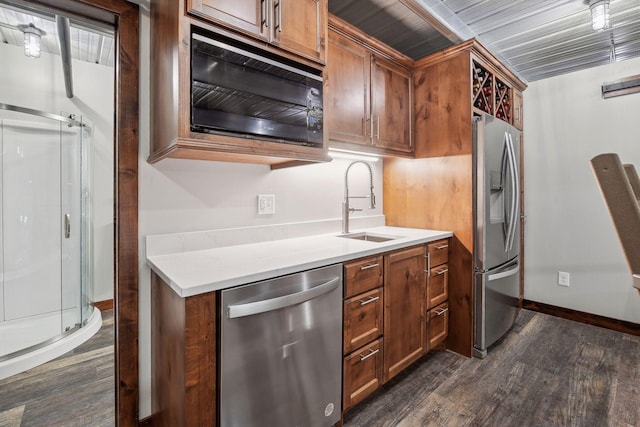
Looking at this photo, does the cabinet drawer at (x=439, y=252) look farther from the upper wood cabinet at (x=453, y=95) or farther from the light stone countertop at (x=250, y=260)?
the upper wood cabinet at (x=453, y=95)

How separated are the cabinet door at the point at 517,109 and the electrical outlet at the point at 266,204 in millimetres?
2614

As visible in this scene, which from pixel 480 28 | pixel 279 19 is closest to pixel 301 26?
pixel 279 19

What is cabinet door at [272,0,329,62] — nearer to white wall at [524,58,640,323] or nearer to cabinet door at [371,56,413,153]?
cabinet door at [371,56,413,153]

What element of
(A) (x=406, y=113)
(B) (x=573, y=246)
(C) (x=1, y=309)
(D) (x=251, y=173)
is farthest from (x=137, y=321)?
(B) (x=573, y=246)

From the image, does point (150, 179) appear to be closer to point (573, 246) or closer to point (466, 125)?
point (466, 125)

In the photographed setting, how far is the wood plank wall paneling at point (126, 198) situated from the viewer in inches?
57.2

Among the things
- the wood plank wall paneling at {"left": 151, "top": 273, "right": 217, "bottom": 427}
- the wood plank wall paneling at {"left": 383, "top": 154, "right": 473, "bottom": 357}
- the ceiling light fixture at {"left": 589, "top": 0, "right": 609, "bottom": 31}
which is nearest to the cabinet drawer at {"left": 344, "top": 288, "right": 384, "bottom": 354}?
the wood plank wall paneling at {"left": 151, "top": 273, "right": 217, "bottom": 427}

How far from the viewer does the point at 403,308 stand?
1.87m

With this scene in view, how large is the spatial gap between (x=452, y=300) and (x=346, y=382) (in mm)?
1210

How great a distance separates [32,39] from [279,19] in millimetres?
2121

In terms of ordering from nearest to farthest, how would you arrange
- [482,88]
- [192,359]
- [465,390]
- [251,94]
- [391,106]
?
[192,359] → [251,94] → [465,390] → [391,106] → [482,88]

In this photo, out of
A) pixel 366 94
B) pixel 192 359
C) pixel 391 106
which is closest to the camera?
pixel 192 359

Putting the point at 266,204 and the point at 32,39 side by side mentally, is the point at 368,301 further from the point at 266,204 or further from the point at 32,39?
the point at 32,39

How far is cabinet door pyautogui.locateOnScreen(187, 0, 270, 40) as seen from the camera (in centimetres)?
119
